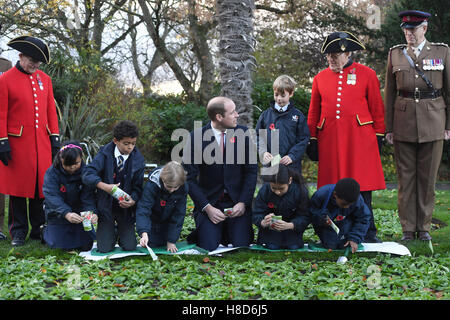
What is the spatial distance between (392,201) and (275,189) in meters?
4.88

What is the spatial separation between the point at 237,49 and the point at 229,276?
4.29 m

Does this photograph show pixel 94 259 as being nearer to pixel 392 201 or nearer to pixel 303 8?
pixel 392 201

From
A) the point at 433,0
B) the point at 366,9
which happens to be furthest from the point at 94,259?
the point at 366,9

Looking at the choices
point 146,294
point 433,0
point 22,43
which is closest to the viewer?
point 146,294

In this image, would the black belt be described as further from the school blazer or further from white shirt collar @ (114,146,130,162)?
white shirt collar @ (114,146,130,162)

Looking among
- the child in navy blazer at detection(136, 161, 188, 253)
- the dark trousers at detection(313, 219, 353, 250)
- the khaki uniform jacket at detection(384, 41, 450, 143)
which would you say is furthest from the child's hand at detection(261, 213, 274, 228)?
the khaki uniform jacket at detection(384, 41, 450, 143)

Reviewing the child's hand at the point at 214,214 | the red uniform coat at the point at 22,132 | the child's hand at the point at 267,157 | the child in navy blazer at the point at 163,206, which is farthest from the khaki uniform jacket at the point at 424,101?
the red uniform coat at the point at 22,132

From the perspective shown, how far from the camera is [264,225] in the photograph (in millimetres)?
5348

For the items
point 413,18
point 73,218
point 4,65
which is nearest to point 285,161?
point 413,18

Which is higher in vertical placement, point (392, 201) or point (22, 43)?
point (22, 43)

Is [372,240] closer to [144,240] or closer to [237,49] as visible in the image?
[144,240]

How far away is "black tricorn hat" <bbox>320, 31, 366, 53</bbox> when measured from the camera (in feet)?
18.7

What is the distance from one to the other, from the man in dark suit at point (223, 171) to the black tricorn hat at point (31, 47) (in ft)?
5.80
